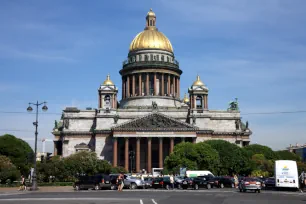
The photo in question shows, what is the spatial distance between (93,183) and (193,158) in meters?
35.0

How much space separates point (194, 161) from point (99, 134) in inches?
1208

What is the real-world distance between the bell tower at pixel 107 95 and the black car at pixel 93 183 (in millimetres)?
57169

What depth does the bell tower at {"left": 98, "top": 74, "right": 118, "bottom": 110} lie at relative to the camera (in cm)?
11531

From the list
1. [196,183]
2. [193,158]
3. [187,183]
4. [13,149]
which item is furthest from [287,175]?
[13,149]

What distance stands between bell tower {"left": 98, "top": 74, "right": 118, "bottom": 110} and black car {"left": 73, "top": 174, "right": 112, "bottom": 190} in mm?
57169

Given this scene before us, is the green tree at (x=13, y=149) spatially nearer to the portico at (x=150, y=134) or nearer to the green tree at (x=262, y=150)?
the portico at (x=150, y=134)

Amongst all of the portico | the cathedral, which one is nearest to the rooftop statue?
the cathedral

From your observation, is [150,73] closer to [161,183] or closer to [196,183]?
[161,183]

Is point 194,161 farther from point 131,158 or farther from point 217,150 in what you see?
point 131,158

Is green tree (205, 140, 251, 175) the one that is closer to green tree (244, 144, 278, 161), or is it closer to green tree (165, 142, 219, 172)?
green tree (165, 142, 219, 172)

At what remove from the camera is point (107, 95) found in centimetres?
11619

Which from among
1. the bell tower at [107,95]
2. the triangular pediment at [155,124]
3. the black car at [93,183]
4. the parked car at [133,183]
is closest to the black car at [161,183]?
the parked car at [133,183]

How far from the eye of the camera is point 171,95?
415 ft

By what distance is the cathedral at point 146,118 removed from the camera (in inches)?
4200
